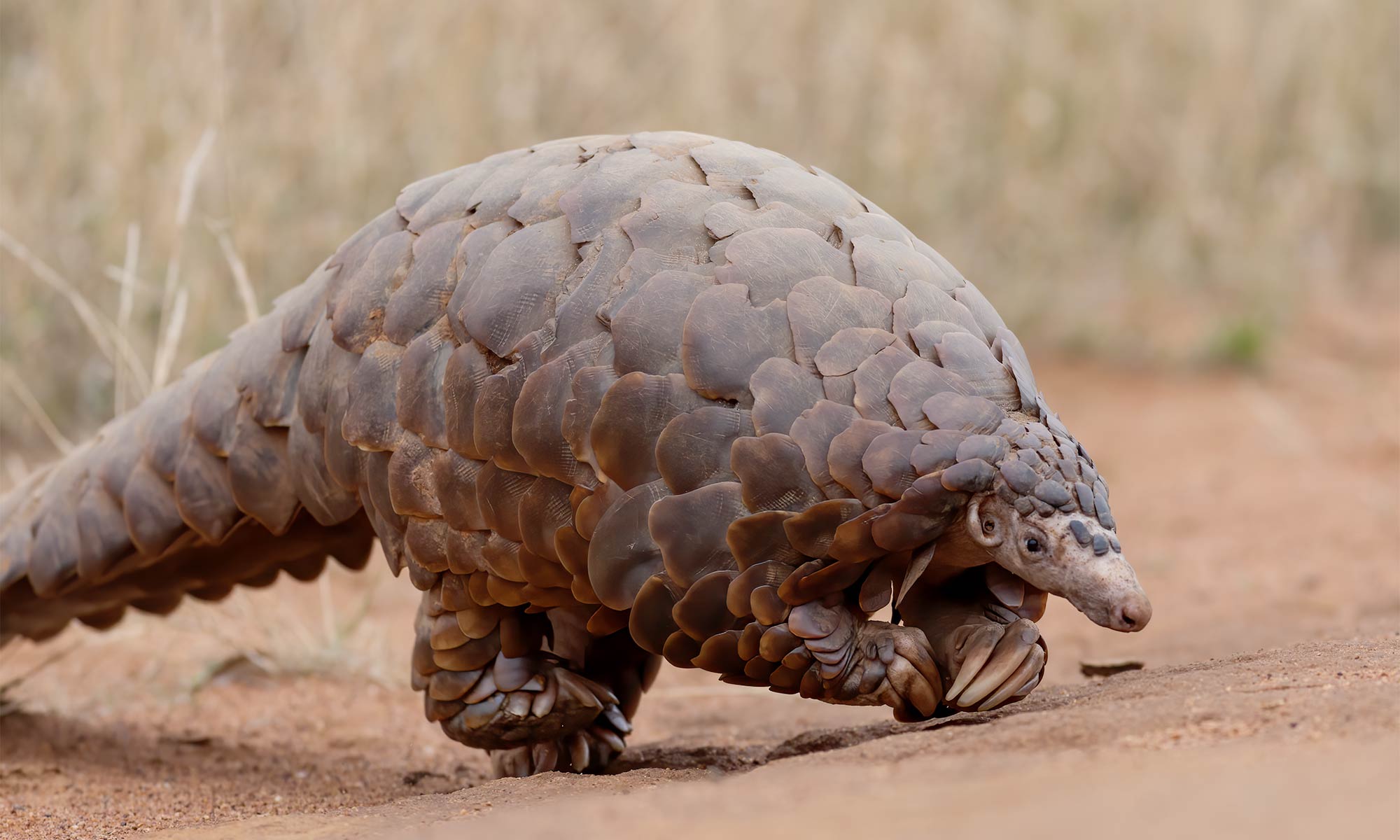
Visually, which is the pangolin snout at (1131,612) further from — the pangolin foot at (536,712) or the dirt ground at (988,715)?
the pangolin foot at (536,712)

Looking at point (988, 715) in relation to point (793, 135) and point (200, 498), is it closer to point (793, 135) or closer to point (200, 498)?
point (200, 498)

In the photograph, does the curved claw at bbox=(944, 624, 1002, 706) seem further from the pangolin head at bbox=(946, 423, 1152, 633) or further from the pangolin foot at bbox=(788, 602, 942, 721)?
the pangolin head at bbox=(946, 423, 1152, 633)

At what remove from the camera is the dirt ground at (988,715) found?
190cm

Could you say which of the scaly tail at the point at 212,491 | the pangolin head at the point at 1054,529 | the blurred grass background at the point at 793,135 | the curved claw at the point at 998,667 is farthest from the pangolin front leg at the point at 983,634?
the blurred grass background at the point at 793,135

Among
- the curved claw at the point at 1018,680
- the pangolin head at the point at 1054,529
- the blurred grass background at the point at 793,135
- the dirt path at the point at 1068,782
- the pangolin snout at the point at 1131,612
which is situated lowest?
the dirt path at the point at 1068,782

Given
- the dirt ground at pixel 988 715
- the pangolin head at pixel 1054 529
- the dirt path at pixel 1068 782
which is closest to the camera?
the dirt path at pixel 1068 782

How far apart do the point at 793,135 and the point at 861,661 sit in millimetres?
6439

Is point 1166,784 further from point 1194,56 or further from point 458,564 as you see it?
point 1194,56

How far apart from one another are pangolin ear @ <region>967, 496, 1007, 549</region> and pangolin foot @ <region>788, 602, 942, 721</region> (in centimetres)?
24

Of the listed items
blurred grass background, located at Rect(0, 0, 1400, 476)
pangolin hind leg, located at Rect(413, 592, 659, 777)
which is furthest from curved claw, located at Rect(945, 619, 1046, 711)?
blurred grass background, located at Rect(0, 0, 1400, 476)

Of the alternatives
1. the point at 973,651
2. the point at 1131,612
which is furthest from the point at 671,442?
the point at 1131,612

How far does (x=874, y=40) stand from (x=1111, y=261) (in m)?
2.34

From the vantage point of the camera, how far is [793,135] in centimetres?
873

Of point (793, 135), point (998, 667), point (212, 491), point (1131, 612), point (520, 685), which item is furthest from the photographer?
point (793, 135)
